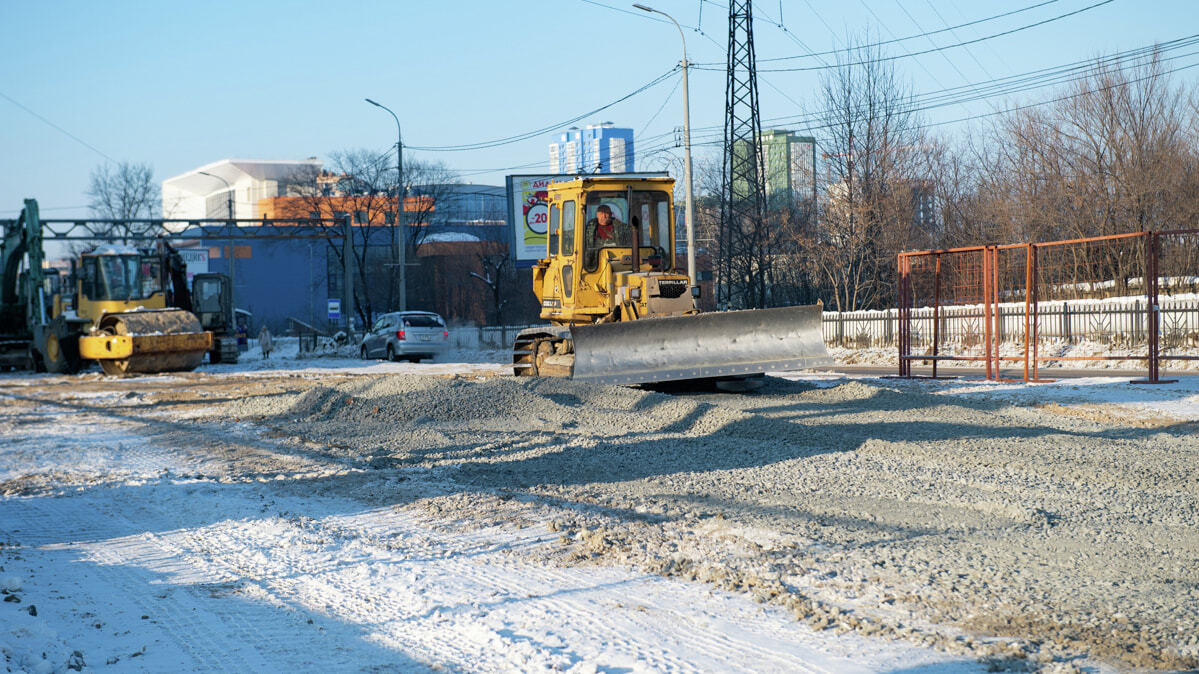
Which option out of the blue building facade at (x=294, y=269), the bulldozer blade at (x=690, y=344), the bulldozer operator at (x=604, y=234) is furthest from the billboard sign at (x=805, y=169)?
the blue building facade at (x=294, y=269)

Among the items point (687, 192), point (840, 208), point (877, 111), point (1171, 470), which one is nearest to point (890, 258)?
point (840, 208)

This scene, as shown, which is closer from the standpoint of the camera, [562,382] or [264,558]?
[264,558]

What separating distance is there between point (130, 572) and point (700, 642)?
11.8 ft

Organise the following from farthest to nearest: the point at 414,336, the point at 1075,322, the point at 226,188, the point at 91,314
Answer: the point at 226,188
the point at 414,336
the point at 91,314
the point at 1075,322

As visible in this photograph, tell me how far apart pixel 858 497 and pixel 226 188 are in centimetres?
11387

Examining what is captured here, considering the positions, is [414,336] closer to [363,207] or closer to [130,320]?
[130,320]

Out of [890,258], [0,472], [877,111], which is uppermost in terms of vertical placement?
[877,111]

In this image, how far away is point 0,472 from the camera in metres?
10.4

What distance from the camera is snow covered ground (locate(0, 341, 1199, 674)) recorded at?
4.44m

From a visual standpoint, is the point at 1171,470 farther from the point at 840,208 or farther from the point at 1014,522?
the point at 840,208

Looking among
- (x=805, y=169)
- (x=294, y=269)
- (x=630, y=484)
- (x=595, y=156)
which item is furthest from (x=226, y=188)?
(x=630, y=484)

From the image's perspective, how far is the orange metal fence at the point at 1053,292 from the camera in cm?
1806

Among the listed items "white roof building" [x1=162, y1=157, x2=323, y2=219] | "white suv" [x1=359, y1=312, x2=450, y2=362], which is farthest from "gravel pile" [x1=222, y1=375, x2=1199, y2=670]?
"white roof building" [x1=162, y1=157, x2=323, y2=219]

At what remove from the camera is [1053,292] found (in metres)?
21.3
